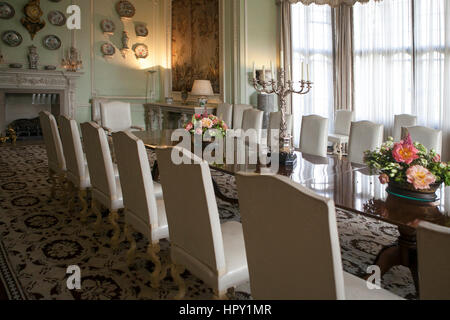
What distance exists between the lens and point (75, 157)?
117 inches

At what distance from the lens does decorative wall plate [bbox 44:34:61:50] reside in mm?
7252

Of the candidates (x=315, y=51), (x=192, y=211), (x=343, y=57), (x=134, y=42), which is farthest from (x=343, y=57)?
(x=192, y=211)

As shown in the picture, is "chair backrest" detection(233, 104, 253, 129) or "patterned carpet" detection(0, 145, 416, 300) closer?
"patterned carpet" detection(0, 145, 416, 300)

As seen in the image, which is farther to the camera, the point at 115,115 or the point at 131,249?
the point at 115,115

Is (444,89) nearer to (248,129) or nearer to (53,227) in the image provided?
(248,129)

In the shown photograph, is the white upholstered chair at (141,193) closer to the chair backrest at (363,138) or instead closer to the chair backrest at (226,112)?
the chair backrest at (363,138)

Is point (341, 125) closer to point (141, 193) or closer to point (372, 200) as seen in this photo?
point (372, 200)

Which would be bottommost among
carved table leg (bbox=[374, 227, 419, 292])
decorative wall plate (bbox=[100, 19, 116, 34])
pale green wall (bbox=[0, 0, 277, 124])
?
carved table leg (bbox=[374, 227, 419, 292])

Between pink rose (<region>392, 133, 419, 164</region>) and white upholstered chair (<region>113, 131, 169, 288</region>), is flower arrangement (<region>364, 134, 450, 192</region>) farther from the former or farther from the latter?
white upholstered chair (<region>113, 131, 169, 288</region>)

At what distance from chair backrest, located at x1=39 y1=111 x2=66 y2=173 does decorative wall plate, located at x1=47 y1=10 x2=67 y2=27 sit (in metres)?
4.66

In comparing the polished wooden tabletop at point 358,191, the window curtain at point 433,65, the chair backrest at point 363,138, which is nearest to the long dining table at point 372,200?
the polished wooden tabletop at point 358,191

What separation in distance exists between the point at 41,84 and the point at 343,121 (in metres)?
5.56

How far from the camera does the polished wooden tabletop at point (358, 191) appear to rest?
158 centimetres

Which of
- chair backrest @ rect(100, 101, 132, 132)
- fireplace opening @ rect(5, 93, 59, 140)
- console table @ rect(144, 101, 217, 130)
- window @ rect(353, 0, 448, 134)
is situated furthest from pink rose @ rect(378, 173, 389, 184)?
fireplace opening @ rect(5, 93, 59, 140)
